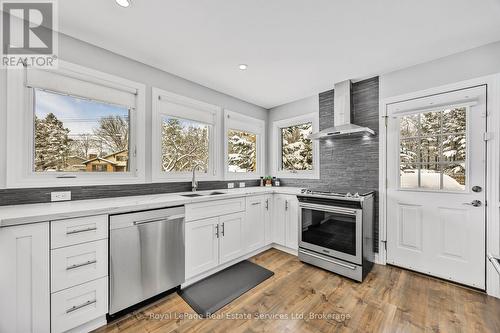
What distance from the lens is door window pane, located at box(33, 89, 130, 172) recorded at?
187 centimetres

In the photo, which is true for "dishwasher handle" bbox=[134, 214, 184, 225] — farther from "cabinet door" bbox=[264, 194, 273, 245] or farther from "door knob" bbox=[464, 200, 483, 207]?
"door knob" bbox=[464, 200, 483, 207]

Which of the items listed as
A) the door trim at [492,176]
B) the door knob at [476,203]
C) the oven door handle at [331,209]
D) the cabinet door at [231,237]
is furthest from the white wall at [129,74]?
the door knob at [476,203]

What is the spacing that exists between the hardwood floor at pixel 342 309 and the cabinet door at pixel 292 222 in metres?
0.62

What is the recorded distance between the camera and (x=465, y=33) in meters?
1.89

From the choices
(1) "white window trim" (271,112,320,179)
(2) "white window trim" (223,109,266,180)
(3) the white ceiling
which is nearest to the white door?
(3) the white ceiling

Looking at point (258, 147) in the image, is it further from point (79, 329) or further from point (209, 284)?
point (79, 329)

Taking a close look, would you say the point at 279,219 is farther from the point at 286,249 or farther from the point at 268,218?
the point at 286,249

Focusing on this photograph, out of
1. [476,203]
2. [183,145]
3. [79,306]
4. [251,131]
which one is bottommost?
[79,306]

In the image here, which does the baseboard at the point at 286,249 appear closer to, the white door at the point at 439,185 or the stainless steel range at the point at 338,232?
the stainless steel range at the point at 338,232

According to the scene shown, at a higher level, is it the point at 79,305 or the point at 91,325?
the point at 79,305

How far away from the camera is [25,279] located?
1.32 meters

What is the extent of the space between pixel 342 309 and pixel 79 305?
2153mm

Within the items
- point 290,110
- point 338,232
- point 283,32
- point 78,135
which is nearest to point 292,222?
point 338,232

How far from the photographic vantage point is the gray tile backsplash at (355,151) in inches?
109
